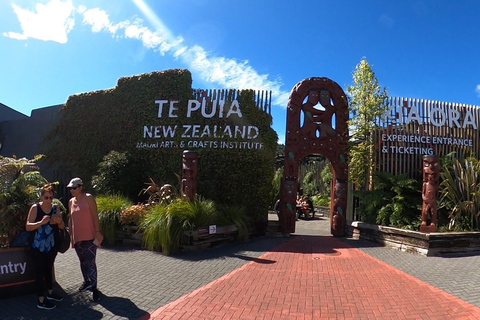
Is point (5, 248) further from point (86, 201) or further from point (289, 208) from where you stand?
point (289, 208)

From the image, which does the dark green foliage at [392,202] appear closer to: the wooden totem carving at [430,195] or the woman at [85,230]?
the wooden totem carving at [430,195]

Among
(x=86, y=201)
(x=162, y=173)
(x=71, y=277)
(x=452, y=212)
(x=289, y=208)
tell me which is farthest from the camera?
(x=162, y=173)

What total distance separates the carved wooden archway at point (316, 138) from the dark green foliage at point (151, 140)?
1.15 meters

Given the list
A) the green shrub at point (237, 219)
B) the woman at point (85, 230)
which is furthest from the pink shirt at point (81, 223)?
the green shrub at point (237, 219)

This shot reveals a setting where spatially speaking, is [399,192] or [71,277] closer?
[71,277]

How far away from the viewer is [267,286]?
15.6 ft

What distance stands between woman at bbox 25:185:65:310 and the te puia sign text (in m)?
6.81

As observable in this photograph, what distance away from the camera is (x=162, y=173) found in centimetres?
1102

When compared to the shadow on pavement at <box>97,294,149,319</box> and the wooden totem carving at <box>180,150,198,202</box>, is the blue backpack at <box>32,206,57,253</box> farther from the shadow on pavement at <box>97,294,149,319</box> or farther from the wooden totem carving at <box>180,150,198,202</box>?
the wooden totem carving at <box>180,150,198,202</box>

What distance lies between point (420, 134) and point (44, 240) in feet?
34.3

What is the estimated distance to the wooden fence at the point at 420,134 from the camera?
994 cm

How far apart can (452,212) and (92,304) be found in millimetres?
8314

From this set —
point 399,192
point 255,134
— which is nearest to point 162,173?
point 255,134

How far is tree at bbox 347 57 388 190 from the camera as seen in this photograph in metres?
9.80
